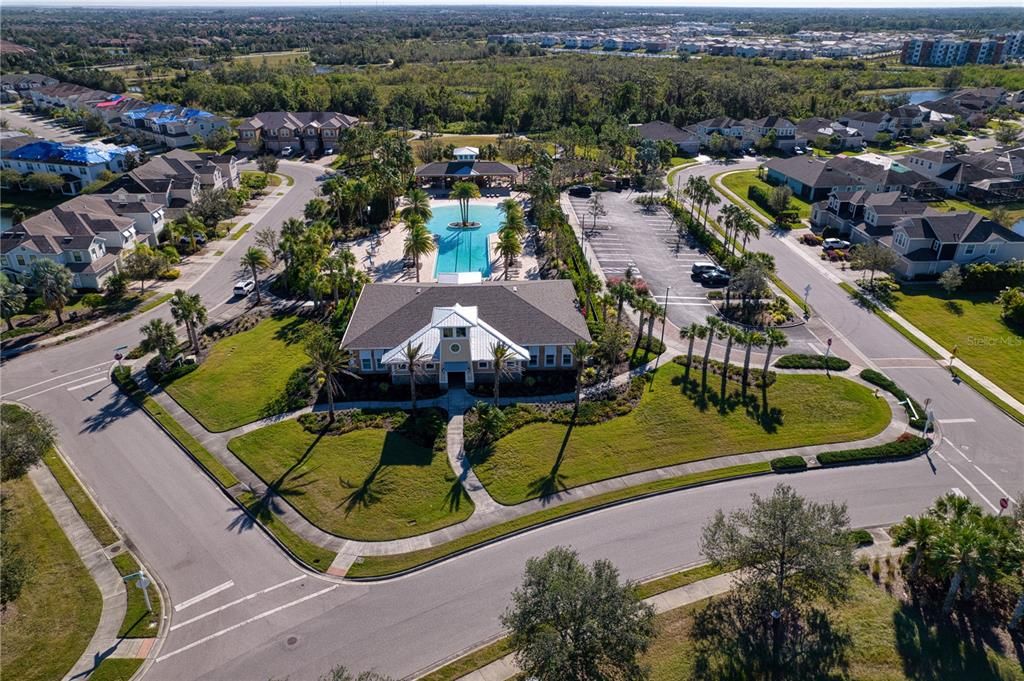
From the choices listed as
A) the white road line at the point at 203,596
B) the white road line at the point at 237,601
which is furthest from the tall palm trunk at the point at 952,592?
the white road line at the point at 203,596

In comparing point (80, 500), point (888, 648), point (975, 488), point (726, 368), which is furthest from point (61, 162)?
point (975, 488)

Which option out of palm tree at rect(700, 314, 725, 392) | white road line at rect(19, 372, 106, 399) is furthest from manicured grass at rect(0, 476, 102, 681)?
palm tree at rect(700, 314, 725, 392)

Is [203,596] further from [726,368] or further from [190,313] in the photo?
[726,368]

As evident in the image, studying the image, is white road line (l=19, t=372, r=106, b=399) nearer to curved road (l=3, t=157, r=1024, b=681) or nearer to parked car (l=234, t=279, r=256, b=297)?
curved road (l=3, t=157, r=1024, b=681)

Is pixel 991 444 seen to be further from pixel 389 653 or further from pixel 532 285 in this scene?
pixel 389 653

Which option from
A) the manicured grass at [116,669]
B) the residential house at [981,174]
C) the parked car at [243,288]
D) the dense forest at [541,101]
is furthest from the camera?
the dense forest at [541,101]

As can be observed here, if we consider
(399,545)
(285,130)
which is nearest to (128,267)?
(399,545)

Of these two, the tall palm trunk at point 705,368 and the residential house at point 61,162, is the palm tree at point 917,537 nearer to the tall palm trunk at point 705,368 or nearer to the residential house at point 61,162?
the tall palm trunk at point 705,368
